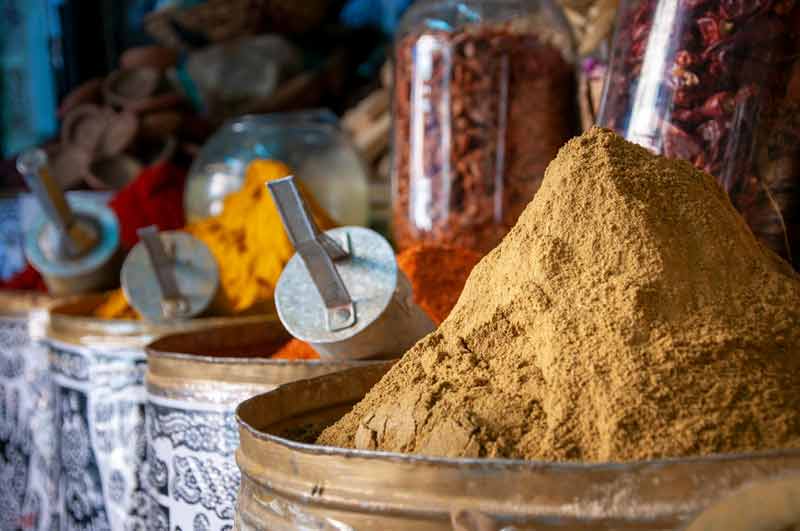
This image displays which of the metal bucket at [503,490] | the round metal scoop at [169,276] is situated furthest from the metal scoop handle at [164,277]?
the metal bucket at [503,490]

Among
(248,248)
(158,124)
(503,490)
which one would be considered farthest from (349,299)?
(158,124)

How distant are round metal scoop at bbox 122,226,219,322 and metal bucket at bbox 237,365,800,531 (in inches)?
20.7

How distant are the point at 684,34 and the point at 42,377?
92 centimetres

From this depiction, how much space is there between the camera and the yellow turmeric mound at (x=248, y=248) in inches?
36.1

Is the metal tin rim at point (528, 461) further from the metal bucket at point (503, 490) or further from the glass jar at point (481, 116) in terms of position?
the glass jar at point (481, 116)

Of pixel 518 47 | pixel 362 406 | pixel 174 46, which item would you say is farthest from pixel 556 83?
pixel 174 46

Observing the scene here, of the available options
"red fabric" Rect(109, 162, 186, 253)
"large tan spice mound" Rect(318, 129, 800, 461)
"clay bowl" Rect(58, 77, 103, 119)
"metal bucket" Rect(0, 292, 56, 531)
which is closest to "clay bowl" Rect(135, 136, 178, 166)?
"clay bowl" Rect(58, 77, 103, 119)

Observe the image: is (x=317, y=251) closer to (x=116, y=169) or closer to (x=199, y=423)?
(x=199, y=423)

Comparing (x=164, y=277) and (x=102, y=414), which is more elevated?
(x=164, y=277)

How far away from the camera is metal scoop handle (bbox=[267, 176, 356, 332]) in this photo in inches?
21.1

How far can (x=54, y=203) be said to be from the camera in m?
1.14

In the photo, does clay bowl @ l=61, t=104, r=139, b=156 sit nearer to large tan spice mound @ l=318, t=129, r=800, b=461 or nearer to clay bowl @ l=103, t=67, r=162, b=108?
clay bowl @ l=103, t=67, r=162, b=108

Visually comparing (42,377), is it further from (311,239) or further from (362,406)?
(362,406)

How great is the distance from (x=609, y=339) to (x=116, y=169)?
71.7 inches
